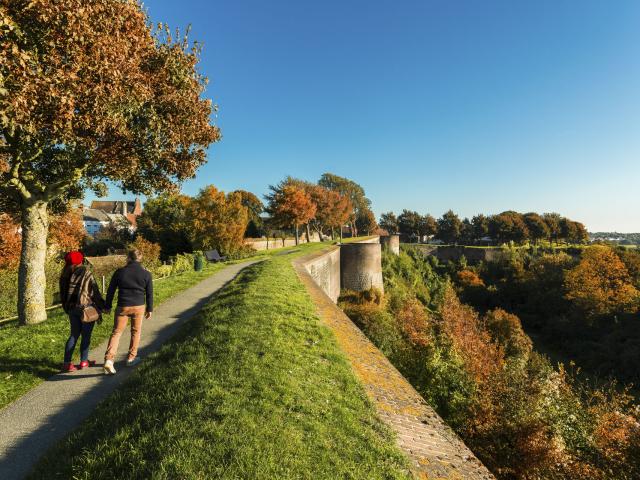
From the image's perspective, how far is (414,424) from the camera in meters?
4.25

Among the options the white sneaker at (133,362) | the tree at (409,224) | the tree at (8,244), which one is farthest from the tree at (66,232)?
the tree at (409,224)

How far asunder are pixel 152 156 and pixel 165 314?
4.55 metres

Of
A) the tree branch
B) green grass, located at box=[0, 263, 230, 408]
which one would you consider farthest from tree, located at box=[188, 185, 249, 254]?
green grass, located at box=[0, 263, 230, 408]

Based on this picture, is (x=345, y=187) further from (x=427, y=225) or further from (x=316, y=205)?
(x=427, y=225)

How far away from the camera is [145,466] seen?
2.64 metres

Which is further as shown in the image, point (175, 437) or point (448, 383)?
point (448, 383)

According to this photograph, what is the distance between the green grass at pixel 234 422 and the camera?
275 centimetres

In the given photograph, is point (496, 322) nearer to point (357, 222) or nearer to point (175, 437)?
point (175, 437)

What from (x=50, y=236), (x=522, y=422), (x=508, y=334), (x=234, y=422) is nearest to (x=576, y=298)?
(x=508, y=334)

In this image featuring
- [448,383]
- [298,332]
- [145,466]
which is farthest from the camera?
[448,383]

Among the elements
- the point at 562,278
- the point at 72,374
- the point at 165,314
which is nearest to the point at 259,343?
the point at 72,374

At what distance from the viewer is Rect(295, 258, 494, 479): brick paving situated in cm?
346

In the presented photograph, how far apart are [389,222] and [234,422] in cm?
9095

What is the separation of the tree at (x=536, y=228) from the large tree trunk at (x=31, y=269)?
81337mm
